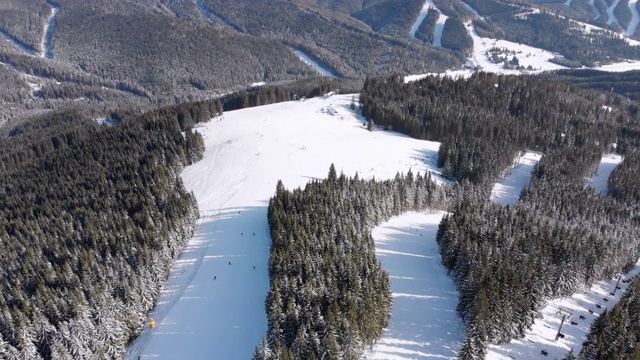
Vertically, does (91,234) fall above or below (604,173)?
below

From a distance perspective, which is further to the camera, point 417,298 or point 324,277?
point 417,298

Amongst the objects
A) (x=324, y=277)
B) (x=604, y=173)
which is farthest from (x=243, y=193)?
(x=604, y=173)

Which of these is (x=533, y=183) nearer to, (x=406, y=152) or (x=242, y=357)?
(x=406, y=152)

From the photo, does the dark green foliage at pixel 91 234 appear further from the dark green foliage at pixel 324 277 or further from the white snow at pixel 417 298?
the white snow at pixel 417 298

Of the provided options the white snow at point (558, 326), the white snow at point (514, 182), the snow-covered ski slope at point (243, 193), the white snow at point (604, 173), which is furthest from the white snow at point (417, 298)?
the white snow at point (604, 173)

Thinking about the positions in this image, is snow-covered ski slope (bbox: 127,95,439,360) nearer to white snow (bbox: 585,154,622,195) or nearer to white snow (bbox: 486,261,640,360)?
white snow (bbox: 486,261,640,360)

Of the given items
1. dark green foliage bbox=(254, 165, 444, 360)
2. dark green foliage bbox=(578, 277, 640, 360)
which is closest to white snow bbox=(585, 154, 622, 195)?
dark green foliage bbox=(578, 277, 640, 360)

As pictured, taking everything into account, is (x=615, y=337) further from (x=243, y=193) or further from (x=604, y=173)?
(x=604, y=173)
